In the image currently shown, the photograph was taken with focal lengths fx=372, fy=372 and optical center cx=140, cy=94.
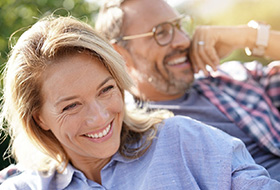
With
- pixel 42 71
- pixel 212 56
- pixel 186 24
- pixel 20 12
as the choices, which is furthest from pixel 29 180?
pixel 20 12

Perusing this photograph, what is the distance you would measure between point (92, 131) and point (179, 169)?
1.63 ft

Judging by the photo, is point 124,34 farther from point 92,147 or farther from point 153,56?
point 92,147

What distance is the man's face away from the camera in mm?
3105

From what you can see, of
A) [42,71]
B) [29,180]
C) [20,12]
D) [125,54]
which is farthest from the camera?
[20,12]

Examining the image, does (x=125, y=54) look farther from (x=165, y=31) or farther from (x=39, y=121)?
(x=39, y=121)

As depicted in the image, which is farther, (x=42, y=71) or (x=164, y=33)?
(x=164, y=33)

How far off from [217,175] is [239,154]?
0.67 ft

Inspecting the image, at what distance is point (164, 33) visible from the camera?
10.2 ft

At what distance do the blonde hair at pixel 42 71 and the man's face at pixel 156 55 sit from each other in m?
0.95

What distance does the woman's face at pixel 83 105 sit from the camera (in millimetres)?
1807

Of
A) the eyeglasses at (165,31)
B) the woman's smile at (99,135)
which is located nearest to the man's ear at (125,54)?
the eyeglasses at (165,31)

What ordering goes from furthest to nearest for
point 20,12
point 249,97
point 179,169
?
point 20,12
point 249,97
point 179,169

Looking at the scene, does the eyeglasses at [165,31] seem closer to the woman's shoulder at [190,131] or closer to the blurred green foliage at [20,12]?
the blurred green foliage at [20,12]

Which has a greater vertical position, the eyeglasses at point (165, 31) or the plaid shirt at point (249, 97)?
the eyeglasses at point (165, 31)
